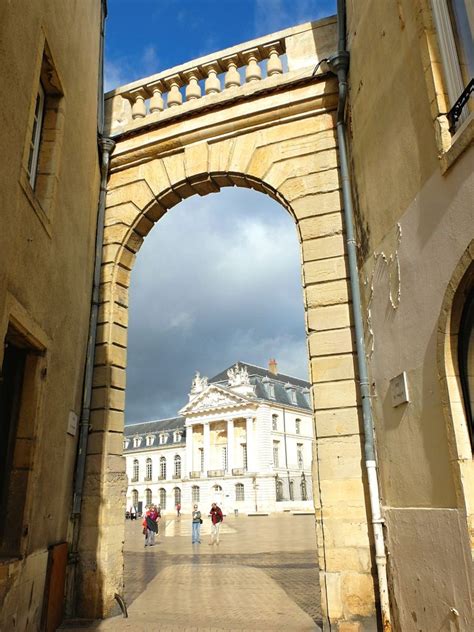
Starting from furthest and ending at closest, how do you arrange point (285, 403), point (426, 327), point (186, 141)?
point (285, 403)
point (186, 141)
point (426, 327)

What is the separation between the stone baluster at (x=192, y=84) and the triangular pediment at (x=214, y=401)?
164ft

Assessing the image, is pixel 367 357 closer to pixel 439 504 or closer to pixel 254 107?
pixel 439 504

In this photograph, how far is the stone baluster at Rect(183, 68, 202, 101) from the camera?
7385 mm

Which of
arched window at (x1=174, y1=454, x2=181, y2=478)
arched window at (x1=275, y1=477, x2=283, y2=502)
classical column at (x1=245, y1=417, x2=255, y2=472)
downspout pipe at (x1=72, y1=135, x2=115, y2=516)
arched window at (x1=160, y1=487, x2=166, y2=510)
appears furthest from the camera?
arched window at (x1=174, y1=454, x2=181, y2=478)

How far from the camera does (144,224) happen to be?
294 inches

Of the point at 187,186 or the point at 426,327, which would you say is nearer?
the point at 426,327

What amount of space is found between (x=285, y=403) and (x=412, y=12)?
57.1 metres

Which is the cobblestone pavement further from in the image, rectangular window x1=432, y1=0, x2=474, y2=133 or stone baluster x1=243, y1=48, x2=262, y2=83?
stone baluster x1=243, y1=48, x2=262, y2=83

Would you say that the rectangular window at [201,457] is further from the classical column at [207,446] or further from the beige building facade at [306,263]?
the beige building facade at [306,263]

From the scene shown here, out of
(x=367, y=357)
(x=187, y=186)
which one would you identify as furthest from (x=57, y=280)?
(x=367, y=357)

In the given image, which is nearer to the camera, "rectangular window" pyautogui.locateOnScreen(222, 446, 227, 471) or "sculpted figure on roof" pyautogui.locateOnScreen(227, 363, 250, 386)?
"rectangular window" pyautogui.locateOnScreen(222, 446, 227, 471)

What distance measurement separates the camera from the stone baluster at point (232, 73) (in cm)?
721

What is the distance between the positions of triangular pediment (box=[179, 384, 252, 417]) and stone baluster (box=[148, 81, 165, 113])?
4990cm

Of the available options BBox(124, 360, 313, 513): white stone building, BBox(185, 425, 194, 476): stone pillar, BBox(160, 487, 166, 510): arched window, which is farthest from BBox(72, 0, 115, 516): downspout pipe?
BBox(160, 487, 166, 510): arched window
